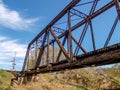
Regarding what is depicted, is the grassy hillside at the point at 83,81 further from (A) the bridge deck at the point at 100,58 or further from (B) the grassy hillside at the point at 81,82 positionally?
(A) the bridge deck at the point at 100,58

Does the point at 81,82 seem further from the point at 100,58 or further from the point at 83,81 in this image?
the point at 100,58

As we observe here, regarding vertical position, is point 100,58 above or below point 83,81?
below

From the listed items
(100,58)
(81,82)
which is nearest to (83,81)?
(81,82)

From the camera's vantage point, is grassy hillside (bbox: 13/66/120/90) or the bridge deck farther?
grassy hillside (bbox: 13/66/120/90)

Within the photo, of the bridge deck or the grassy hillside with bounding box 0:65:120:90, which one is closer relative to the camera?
the bridge deck

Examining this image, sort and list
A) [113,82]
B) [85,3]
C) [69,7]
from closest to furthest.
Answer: [85,3] < [69,7] < [113,82]

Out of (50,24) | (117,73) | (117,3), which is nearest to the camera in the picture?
(117,3)

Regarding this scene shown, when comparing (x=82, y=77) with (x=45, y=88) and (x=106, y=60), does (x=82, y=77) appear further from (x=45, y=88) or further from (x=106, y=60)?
(x=106, y=60)

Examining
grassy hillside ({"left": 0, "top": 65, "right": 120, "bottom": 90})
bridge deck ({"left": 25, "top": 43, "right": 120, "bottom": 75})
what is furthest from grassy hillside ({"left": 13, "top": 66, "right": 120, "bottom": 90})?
bridge deck ({"left": 25, "top": 43, "right": 120, "bottom": 75})

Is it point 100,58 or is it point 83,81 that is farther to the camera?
point 83,81

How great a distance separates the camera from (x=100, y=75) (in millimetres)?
27453

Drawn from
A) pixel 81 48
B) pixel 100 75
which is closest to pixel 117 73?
pixel 100 75

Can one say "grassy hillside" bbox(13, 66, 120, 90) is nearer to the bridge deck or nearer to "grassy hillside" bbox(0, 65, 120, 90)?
"grassy hillside" bbox(0, 65, 120, 90)

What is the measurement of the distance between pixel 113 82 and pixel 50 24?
10270 millimetres
